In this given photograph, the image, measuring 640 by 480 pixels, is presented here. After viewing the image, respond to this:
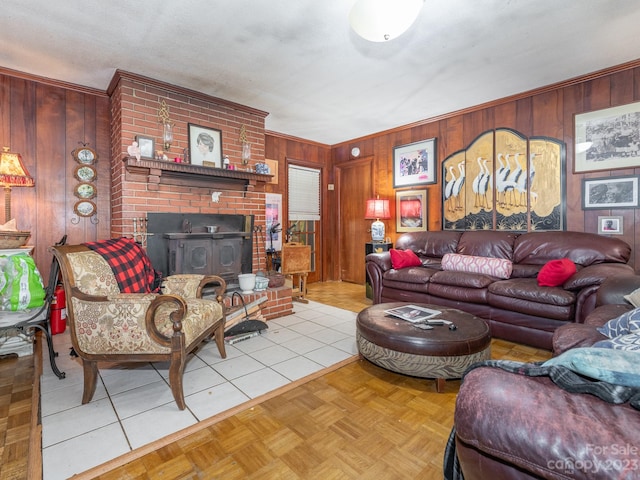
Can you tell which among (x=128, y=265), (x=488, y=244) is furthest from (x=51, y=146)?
(x=488, y=244)

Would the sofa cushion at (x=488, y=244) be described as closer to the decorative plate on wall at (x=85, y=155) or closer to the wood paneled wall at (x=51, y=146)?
the wood paneled wall at (x=51, y=146)

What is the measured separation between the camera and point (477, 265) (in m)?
3.44

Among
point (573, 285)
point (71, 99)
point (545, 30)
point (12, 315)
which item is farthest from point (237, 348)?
point (545, 30)

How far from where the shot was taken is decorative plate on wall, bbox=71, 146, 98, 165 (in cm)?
343

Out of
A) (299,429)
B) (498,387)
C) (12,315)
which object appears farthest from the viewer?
(12,315)

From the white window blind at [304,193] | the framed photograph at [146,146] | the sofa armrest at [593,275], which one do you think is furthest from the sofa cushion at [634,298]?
the white window blind at [304,193]

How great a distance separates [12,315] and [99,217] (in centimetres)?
157

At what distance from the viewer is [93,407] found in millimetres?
1827

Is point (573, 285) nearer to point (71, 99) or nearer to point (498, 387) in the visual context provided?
point (498, 387)

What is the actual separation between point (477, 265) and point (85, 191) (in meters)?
4.27

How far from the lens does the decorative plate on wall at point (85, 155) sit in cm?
343

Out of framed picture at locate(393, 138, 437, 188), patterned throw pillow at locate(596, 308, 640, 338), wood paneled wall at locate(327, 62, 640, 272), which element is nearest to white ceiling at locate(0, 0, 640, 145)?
wood paneled wall at locate(327, 62, 640, 272)

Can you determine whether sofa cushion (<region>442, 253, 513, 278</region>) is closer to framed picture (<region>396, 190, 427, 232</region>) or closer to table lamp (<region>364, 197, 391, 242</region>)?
framed picture (<region>396, 190, 427, 232</region>)

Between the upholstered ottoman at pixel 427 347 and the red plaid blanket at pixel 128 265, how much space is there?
1.64 metres
